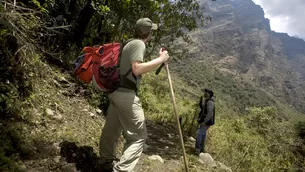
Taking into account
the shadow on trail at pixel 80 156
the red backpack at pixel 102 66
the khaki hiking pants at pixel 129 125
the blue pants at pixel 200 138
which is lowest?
the blue pants at pixel 200 138

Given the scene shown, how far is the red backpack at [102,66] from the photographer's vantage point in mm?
3699

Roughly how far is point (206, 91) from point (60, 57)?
411 centimetres

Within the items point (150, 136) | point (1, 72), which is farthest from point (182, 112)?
point (1, 72)

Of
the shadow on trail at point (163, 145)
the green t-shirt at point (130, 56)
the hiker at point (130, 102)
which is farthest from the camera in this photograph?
the shadow on trail at point (163, 145)

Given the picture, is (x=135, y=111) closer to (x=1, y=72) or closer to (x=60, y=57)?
(x=1, y=72)

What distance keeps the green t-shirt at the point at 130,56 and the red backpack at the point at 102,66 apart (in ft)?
0.31

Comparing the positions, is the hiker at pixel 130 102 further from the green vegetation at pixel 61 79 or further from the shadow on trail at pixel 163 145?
→ the shadow on trail at pixel 163 145

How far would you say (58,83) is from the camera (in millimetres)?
6246

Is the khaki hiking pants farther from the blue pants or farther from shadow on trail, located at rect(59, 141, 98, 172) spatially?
the blue pants

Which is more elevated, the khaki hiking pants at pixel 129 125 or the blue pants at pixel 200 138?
the khaki hiking pants at pixel 129 125

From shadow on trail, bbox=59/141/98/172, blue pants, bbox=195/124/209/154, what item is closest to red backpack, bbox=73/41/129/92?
shadow on trail, bbox=59/141/98/172

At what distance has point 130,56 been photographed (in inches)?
138

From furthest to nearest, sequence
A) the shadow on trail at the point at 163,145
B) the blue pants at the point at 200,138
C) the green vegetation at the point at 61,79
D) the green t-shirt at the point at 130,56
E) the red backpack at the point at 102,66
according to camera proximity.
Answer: the blue pants at the point at 200,138 < the shadow on trail at the point at 163,145 < the green vegetation at the point at 61,79 < the red backpack at the point at 102,66 < the green t-shirt at the point at 130,56

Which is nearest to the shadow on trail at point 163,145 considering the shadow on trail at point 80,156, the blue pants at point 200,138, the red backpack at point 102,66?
the blue pants at point 200,138
